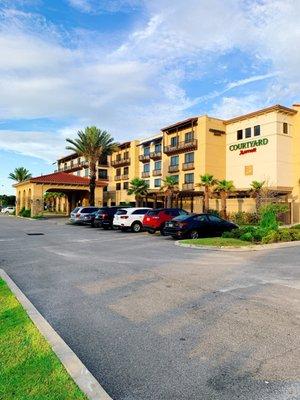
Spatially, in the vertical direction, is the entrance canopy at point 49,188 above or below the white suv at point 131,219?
above

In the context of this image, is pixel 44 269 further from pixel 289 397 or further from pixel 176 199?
pixel 176 199

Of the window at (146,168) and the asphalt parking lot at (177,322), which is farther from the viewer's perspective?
the window at (146,168)

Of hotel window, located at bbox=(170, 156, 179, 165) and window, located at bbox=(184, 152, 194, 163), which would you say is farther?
hotel window, located at bbox=(170, 156, 179, 165)

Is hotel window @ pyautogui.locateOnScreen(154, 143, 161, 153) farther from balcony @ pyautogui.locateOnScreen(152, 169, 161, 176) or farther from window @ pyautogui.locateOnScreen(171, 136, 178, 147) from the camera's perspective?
window @ pyautogui.locateOnScreen(171, 136, 178, 147)

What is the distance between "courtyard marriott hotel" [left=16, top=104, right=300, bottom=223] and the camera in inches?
1633

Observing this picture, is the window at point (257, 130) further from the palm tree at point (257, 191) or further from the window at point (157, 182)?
the window at point (157, 182)

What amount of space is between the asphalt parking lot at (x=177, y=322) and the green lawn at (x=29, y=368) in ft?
1.50

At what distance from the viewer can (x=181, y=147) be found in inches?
2020

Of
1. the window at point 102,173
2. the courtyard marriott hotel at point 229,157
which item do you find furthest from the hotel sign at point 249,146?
the window at point 102,173

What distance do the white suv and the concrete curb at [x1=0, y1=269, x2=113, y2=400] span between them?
20023 mm

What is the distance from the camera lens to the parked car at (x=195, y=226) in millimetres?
20469

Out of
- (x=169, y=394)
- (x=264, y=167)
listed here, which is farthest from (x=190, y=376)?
(x=264, y=167)

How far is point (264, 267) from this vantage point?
1172 cm

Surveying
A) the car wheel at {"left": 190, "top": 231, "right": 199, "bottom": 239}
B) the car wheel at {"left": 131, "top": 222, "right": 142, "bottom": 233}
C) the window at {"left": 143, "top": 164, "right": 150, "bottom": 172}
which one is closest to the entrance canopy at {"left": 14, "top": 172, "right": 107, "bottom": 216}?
the window at {"left": 143, "top": 164, "right": 150, "bottom": 172}
